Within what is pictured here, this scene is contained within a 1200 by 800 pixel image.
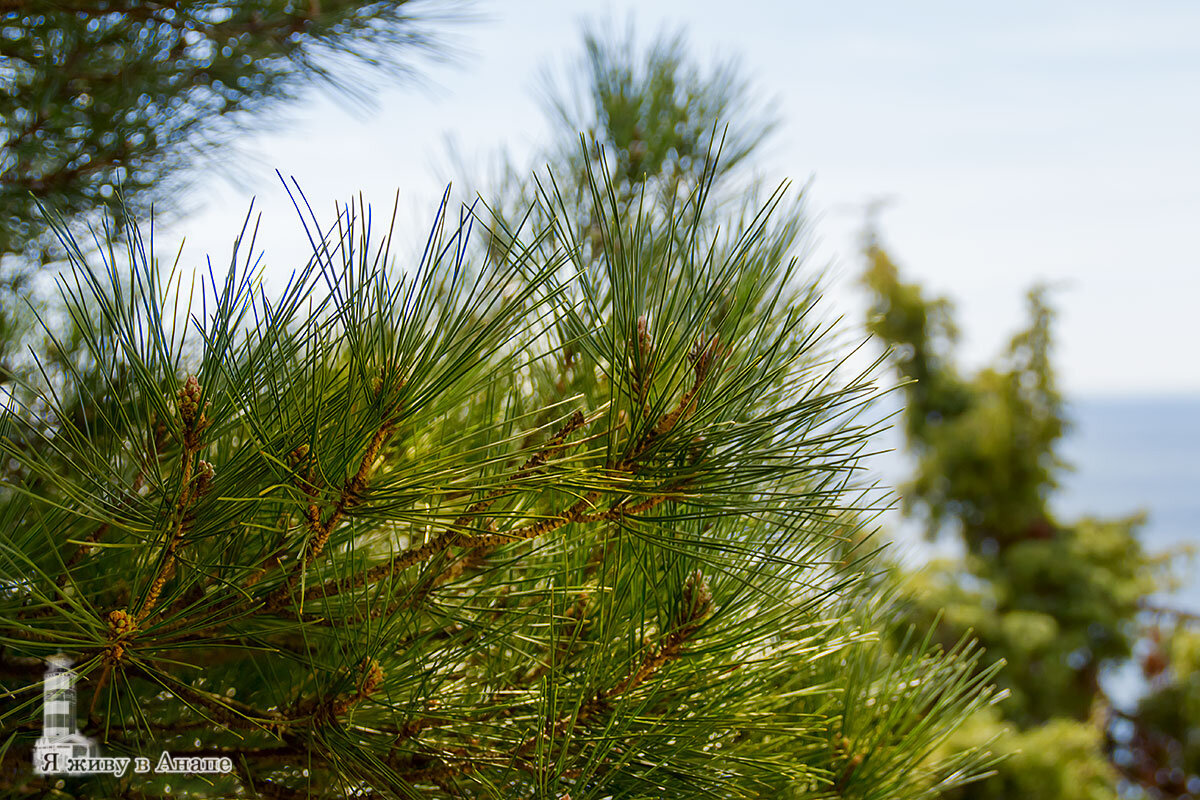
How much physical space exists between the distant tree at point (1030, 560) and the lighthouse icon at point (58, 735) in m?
2.49

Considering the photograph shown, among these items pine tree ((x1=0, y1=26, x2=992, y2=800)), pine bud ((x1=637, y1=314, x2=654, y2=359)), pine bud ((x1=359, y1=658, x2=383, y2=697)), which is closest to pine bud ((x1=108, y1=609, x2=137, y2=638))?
pine tree ((x1=0, y1=26, x2=992, y2=800))

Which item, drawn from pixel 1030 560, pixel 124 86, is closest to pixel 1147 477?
pixel 1030 560

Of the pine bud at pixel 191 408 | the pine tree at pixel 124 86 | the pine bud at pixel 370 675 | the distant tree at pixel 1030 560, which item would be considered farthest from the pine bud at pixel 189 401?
the distant tree at pixel 1030 560

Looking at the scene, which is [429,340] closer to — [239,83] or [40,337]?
[40,337]

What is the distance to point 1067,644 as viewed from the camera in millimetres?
2695

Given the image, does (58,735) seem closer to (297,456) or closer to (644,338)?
(297,456)

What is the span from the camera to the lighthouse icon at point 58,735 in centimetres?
42

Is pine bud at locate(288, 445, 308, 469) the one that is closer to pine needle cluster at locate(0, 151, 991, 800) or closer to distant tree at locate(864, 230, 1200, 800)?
pine needle cluster at locate(0, 151, 991, 800)

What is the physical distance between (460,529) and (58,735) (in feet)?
0.83

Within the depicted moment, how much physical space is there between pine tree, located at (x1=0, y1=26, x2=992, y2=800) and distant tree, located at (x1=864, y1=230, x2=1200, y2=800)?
91.3 inches

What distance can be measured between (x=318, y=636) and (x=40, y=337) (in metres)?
0.48

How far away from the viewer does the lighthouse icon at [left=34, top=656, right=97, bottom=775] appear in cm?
42

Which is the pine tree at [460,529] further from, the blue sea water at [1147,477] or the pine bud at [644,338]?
the blue sea water at [1147,477]

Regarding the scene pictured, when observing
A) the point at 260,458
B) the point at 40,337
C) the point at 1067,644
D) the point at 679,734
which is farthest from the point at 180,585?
the point at 1067,644
